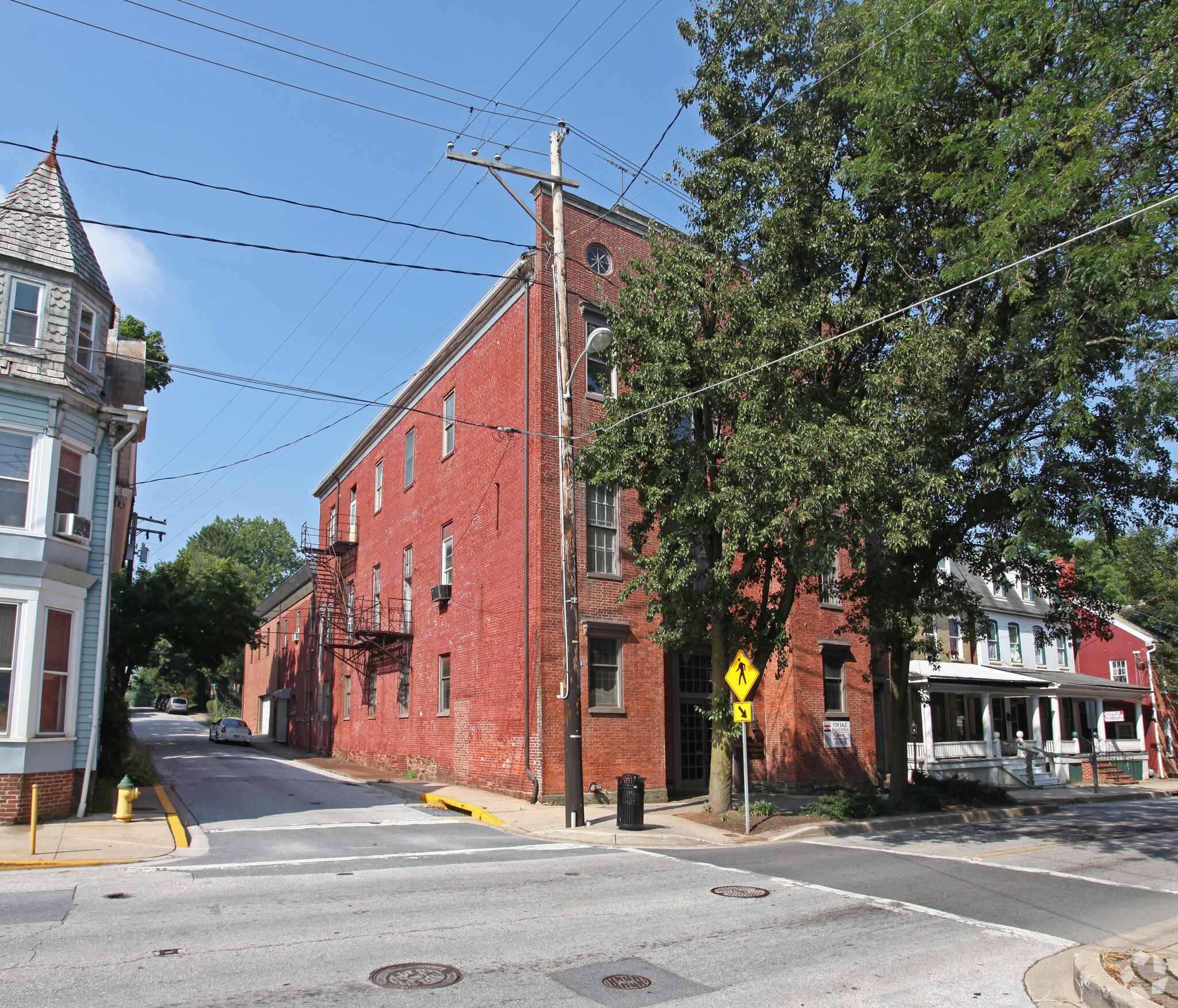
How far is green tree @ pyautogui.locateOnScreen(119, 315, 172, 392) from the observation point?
2969cm

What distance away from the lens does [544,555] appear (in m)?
19.4

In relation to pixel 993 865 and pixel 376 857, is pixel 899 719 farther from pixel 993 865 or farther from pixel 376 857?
pixel 376 857

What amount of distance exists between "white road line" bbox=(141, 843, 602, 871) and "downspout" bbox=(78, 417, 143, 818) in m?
4.73

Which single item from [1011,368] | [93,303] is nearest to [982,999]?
[1011,368]

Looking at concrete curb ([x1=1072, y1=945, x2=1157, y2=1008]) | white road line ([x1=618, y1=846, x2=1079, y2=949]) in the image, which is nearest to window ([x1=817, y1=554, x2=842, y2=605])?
white road line ([x1=618, y1=846, x2=1079, y2=949])

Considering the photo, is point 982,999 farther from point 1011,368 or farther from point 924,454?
point 1011,368

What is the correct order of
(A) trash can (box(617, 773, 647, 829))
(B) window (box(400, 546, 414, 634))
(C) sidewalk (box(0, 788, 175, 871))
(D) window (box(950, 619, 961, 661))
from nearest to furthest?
(C) sidewalk (box(0, 788, 175, 871)), (A) trash can (box(617, 773, 647, 829)), (B) window (box(400, 546, 414, 634)), (D) window (box(950, 619, 961, 661))

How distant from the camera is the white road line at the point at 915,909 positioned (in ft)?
27.2

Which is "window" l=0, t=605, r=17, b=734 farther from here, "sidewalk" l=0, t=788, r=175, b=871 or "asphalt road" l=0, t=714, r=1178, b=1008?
"asphalt road" l=0, t=714, r=1178, b=1008

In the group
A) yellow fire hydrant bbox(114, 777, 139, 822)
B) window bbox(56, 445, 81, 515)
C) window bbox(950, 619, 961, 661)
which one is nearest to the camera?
yellow fire hydrant bbox(114, 777, 139, 822)

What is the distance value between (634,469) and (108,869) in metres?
9.93

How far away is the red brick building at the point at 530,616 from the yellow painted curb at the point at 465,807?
4.65 feet

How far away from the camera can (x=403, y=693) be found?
2769 centimetres

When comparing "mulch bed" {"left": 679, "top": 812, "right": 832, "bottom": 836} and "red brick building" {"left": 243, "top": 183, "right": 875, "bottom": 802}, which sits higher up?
"red brick building" {"left": 243, "top": 183, "right": 875, "bottom": 802}
